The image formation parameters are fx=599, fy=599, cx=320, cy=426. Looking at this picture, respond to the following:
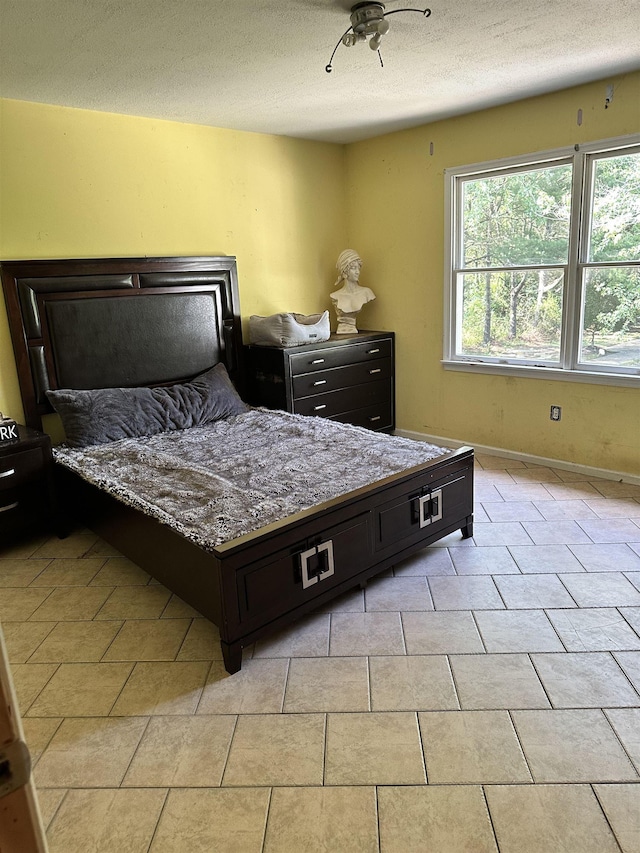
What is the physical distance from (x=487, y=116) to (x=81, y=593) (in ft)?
12.8

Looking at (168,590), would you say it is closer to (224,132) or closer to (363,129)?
(224,132)

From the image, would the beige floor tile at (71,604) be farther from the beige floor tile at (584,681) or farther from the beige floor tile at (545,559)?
the beige floor tile at (545,559)

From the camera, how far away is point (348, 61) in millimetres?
2977

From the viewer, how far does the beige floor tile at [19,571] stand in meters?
2.97

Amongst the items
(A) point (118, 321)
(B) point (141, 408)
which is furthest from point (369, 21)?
(B) point (141, 408)

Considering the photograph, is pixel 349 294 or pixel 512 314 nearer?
pixel 512 314

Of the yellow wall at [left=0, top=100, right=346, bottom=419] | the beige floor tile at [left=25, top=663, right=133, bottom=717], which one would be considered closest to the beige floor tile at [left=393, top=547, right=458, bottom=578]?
the beige floor tile at [left=25, top=663, right=133, bottom=717]

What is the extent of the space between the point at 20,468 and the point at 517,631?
259 centimetres

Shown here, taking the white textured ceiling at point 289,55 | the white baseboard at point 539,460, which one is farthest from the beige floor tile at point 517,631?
the white textured ceiling at point 289,55

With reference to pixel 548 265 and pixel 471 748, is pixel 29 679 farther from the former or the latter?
pixel 548 265

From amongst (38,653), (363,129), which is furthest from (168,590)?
(363,129)

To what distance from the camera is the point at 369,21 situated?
95.9 inches

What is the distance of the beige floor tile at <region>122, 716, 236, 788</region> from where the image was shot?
176 centimetres

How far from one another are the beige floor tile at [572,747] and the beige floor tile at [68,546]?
94.1 inches
